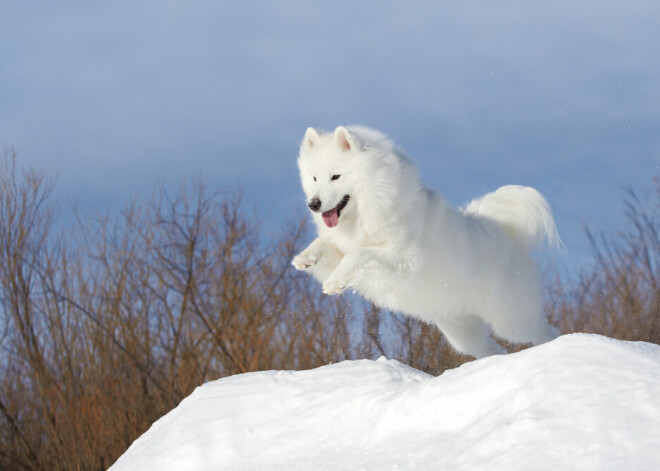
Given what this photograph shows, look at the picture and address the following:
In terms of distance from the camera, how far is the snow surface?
2680 mm

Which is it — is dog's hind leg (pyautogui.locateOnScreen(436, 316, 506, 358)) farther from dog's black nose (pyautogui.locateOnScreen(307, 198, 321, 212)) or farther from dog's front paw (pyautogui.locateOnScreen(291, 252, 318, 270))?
dog's black nose (pyautogui.locateOnScreen(307, 198, 321, 212))

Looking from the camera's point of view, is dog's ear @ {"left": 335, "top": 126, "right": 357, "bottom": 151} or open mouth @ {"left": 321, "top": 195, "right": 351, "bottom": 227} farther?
open mouth @ {"left": 321, "top": 195, "right": 351, "bottom": 227}

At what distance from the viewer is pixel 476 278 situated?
5734 millimetres

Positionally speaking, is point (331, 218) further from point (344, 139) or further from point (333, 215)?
point (344, 139)

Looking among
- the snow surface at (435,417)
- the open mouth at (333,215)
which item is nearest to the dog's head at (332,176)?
the open mouth at (333,215)

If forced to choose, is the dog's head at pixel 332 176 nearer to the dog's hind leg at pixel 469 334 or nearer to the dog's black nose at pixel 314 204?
the dog's black nose at pixel 314 204

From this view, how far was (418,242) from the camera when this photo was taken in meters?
5.17

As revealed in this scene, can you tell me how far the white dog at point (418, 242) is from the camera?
16.6 feet

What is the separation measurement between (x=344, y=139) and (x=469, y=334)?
2.31 m

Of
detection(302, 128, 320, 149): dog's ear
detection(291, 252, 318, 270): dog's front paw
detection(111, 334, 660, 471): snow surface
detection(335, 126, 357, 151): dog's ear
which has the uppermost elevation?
detection(302, 128, 320, 149): dog's ear

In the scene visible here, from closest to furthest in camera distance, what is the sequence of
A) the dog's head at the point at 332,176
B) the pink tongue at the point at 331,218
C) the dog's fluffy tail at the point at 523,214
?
the dog's head at the point at 332,176, the pink tongue at the point at 331,218, the dog's fluffy tail at the point at 523,214

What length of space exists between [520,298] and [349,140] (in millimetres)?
2212

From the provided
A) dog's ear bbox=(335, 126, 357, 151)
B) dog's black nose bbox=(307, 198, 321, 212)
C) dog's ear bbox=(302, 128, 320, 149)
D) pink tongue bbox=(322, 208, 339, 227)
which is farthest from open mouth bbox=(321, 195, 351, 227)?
dog's ear bbox=(302, 128, 320, 149)

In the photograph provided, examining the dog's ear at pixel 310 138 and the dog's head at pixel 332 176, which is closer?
Answer: the dog's head at pixel 332 176
